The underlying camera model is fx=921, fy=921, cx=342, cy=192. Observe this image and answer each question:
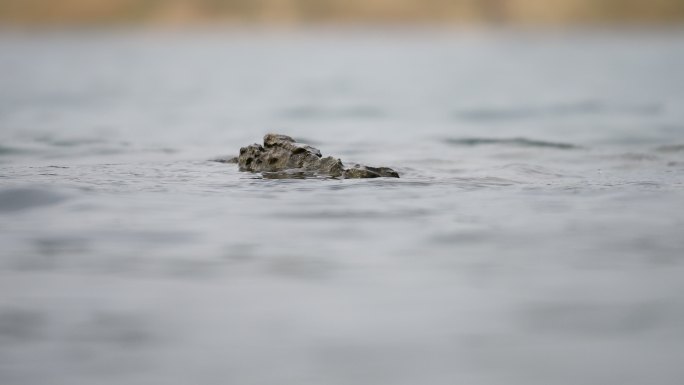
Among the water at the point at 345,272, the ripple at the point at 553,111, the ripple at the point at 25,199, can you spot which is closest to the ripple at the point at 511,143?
the water at the point at 345,272

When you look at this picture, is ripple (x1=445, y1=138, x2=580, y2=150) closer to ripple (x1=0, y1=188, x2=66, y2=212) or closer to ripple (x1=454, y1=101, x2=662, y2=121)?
ripple (x1=454, y1=101, x2=662, y2=121)

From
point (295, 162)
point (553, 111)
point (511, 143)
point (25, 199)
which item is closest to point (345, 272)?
point (25, 199)

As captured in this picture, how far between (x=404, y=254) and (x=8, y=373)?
308cm

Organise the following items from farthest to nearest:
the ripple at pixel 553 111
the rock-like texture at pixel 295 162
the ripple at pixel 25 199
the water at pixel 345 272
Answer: the ripple at pixel 553 111 < the rock-like texture at pixel 295 162 < the ripple at pixel 25 199 < the water at pixel 345 272

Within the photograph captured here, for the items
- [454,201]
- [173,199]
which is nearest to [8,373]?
[173,199]

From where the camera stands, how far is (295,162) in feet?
33.9

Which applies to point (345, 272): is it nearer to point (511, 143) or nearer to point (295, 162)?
point (295, 162)

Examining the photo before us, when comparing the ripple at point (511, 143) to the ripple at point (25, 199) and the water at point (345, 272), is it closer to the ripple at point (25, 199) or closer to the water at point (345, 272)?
the water at point (345, 272)

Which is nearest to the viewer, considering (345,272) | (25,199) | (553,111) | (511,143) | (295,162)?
(345,272)

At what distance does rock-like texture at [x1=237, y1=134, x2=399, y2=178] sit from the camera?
33.0 feet

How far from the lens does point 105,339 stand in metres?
4.79

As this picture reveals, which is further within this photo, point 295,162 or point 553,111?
point 553,111

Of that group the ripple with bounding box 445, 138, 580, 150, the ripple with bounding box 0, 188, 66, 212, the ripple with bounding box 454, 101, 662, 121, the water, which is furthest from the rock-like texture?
the ripple with bounding box 454, 101, 662, 121

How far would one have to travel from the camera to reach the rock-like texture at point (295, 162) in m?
10.0
